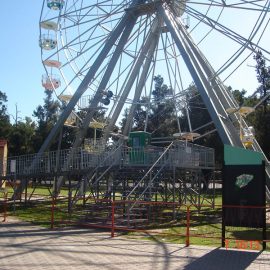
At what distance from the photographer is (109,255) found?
448 inches

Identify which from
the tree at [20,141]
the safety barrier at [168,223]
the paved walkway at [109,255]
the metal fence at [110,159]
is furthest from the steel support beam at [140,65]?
the tree at [20,141]

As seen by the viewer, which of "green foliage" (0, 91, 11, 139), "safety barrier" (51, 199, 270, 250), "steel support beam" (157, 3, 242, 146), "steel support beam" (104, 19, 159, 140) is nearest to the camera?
"safety barrier" (51, 199, 270, 250)

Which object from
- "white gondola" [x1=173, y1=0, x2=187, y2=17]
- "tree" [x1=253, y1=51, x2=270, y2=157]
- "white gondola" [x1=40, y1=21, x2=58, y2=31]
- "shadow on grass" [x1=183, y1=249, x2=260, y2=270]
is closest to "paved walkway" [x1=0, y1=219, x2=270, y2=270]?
"shadow on grass" [x1=183, y1=249, x2=260, y2=270]

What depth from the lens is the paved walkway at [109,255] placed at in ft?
33.2

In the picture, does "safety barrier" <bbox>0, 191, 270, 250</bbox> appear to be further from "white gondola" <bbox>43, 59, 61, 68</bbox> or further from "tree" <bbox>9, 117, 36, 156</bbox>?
"tree" <bbox>9, 117, 36, 156</bbox>

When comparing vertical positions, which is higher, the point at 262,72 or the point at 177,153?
the point at 262,72

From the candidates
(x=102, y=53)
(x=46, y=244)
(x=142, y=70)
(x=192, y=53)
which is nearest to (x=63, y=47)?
(x=102, y=53)

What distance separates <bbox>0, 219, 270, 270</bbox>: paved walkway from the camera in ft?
33.2

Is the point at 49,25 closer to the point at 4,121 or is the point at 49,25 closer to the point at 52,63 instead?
the point at 52,63

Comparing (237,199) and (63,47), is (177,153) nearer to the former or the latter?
(237,199)

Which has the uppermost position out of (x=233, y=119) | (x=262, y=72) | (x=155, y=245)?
(x=262, y=72)

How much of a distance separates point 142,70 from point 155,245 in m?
18.6

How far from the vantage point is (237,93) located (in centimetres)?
6594

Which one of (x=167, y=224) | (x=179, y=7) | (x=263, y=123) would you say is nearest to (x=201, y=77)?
(x=179, y=7)
